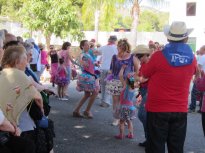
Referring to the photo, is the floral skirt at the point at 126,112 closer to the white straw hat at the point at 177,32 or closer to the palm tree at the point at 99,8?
the white straw hat at the point at 177,32

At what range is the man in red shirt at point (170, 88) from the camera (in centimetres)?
456

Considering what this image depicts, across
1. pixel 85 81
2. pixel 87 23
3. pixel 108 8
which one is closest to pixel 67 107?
pixel 85 81

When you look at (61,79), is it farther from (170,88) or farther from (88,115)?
(170,88)

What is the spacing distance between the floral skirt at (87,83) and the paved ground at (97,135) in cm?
68

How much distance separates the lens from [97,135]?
24.3 feet

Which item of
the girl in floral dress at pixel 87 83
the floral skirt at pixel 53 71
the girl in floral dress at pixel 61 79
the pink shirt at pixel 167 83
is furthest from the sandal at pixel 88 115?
the pink shirt at pixel 167 83

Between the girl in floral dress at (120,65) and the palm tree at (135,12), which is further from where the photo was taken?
the palm tree at (135,12)

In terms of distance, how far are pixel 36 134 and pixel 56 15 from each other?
14.7 m

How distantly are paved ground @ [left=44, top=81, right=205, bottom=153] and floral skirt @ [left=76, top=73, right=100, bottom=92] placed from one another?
68cm

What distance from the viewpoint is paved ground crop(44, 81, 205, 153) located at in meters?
6.52

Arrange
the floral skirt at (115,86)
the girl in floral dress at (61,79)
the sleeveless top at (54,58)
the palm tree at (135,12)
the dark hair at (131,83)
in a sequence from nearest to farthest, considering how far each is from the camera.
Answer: the dark hair at (131,83), the floral skirt at (115,86), the girl in floral dress at (61,79), the sleeveless top at (54,58), the palm tree at (135,12)

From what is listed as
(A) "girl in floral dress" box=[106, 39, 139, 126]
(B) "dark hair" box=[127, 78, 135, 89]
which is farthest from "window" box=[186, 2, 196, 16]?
(B) "dark hair" box=[127, 78, 135, 89]

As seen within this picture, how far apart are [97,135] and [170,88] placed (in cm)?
308

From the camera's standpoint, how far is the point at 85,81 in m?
8.91
